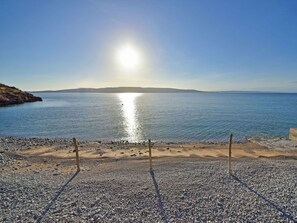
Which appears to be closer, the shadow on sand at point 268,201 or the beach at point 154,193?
the shadow on sand at point 268,201

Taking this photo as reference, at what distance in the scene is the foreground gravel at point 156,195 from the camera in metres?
5.54

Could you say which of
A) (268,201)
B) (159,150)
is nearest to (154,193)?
(268,201)

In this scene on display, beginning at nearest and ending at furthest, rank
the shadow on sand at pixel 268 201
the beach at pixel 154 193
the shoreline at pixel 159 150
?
the shadow on sand at pixel 268 201, the beach at pixel 154 193, the shoreline at pixel 159 150

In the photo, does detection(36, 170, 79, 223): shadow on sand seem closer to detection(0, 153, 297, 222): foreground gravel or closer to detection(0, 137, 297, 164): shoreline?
detection(0, 153, 297, 222): foreground gravel

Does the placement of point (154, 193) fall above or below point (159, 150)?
above

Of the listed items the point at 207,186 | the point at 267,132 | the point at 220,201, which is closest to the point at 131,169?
the point at 207,186

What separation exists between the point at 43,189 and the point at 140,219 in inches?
167

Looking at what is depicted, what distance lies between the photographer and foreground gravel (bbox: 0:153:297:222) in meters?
5.54

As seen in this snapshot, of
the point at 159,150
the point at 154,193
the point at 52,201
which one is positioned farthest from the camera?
the point at 159,150

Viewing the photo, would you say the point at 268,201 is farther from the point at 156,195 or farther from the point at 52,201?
the point at 52,201

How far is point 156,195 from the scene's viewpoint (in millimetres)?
6672

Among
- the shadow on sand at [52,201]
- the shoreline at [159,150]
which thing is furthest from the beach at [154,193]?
the shoreline at [159,150]

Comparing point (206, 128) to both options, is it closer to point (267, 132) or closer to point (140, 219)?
point (267, 132)

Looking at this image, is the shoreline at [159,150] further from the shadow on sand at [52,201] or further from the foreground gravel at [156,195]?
the shadow on sand at [52,201]
